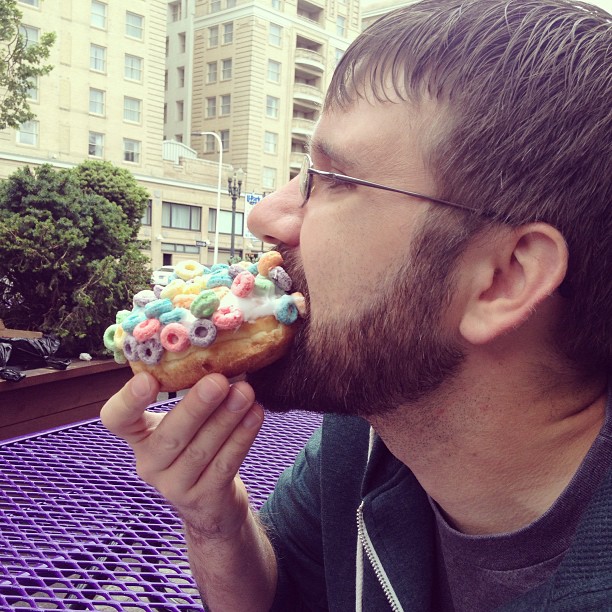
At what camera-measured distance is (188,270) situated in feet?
5.73

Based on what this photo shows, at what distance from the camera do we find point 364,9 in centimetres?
4941

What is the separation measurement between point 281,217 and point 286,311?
272mm

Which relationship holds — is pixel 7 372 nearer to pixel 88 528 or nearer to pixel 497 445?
pixel 88 528

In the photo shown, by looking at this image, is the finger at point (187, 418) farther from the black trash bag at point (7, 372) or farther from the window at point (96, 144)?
the window at point (96, 144)

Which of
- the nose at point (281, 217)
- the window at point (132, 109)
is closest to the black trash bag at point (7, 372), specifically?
the nose at point (281, 217)

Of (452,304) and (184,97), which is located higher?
(184,97)

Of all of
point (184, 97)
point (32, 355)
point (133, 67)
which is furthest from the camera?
point (184, 97)

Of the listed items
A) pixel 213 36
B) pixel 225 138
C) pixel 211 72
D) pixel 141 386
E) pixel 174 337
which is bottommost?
pixel 141 386

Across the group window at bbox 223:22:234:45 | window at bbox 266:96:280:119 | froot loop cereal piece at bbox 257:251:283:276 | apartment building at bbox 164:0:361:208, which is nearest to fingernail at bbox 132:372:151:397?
froot loop cereal piece at bbox 257:251:283:276

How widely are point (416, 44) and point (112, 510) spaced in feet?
5.22

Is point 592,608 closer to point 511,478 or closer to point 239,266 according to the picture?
point 511,478

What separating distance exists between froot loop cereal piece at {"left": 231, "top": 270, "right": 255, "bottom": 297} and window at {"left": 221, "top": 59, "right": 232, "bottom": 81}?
4536cm

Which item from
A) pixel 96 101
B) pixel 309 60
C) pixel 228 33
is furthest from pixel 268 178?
pixel 96 101

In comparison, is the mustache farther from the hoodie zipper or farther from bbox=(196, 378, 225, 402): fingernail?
the hoodie zipper
